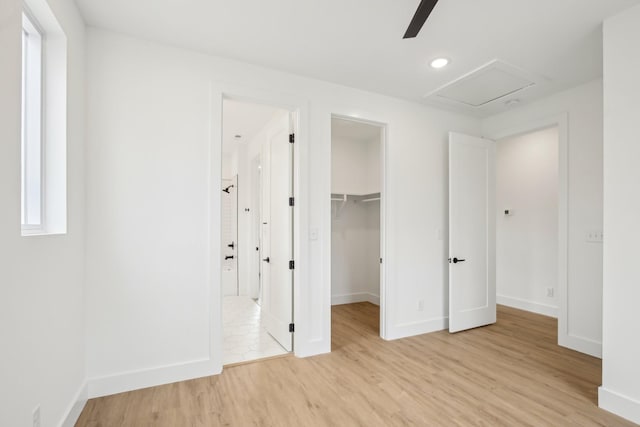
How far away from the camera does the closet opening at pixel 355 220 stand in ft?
16.6

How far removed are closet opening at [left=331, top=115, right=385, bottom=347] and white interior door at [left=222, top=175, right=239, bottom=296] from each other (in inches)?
73.7

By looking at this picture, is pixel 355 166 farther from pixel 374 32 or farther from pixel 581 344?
pixel 581 344

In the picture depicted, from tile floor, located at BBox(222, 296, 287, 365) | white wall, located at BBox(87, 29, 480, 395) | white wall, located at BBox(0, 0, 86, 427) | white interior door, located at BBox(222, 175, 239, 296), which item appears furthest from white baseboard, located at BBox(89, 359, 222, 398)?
white interior door, located at BBox(222, 175, 239, 296)

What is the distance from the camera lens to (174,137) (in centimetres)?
249

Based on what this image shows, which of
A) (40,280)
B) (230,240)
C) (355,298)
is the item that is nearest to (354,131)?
(355,298)

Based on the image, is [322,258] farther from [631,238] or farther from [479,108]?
[479,108]

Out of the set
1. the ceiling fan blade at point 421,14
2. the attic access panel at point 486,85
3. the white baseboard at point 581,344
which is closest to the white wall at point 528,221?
the white baseboard at point 581,344

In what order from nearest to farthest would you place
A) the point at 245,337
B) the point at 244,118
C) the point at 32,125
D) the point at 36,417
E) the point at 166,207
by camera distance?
1. the point at 36,417
2. the point at 32,125
3. the point at 166,207
4. the point at 245,337
5. the point at 244,118

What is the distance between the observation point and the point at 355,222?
5.24 m

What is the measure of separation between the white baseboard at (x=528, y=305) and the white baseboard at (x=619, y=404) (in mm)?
A: 2424

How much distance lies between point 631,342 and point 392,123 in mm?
2653

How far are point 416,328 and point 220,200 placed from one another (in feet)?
8.47

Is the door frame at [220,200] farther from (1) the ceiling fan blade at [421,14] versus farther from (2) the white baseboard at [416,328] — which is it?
(1) the ceiling fan blade at [421,14]

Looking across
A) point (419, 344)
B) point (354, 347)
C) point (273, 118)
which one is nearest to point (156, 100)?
point (273, 118)
